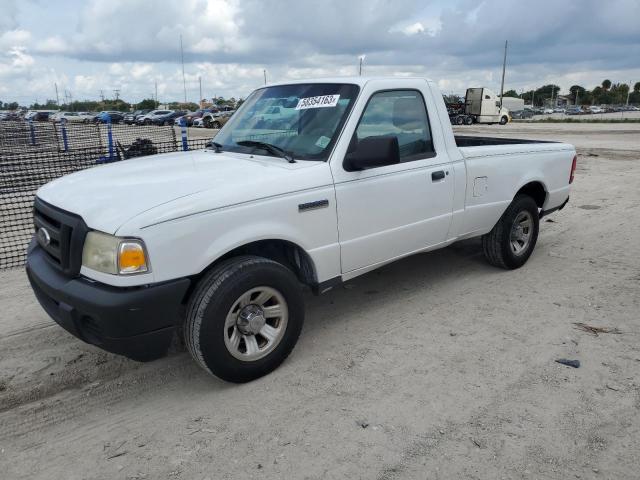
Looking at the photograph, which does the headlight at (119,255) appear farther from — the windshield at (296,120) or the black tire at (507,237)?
the black tire at (507,237)

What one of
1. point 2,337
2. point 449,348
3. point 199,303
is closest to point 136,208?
point 199,303

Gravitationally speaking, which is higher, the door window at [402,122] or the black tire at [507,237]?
the door window at [402,122]

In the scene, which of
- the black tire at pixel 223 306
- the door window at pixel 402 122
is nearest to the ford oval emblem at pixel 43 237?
the black tire at pixel 223 306

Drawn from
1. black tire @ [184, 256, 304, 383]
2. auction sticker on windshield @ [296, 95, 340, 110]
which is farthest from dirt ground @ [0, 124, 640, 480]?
auction sticker on windshield @ [296, 95, 340, 110]

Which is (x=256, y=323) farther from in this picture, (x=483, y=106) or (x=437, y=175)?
(x=483, y=106)

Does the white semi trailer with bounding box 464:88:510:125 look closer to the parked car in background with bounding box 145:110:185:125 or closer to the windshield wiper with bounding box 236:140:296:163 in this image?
the parked car in background with bounding box 145:110:185:125

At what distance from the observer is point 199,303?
3062 millimetres

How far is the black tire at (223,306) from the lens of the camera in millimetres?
3062

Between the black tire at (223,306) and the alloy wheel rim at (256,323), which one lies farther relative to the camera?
the alloy wheel rim at (256,323)

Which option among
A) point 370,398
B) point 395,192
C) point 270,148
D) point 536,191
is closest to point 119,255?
point 270,148

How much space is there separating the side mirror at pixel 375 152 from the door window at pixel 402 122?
0.26 metres

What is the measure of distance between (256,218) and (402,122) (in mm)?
1695

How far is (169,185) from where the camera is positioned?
3229 millimetres

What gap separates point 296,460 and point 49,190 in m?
2.41
